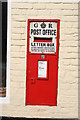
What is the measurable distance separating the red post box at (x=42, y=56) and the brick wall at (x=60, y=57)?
11 cm

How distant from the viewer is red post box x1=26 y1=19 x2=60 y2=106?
6.38 metres

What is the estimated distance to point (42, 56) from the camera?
20.9ft

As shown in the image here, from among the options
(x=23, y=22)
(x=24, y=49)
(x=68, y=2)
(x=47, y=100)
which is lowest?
(x=47, y=100)

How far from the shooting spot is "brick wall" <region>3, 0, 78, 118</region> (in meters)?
6.42

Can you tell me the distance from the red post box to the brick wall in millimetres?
109

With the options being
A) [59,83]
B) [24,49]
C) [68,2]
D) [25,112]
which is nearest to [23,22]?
[24,49]

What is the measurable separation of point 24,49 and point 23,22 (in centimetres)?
56

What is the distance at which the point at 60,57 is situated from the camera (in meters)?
6.45

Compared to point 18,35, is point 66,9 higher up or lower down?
higher up

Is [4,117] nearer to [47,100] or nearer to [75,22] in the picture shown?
[47,100]

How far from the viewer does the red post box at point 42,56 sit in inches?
251

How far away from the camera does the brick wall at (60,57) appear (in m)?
6.42

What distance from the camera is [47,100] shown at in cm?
648

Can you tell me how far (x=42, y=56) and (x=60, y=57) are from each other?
38 cm
